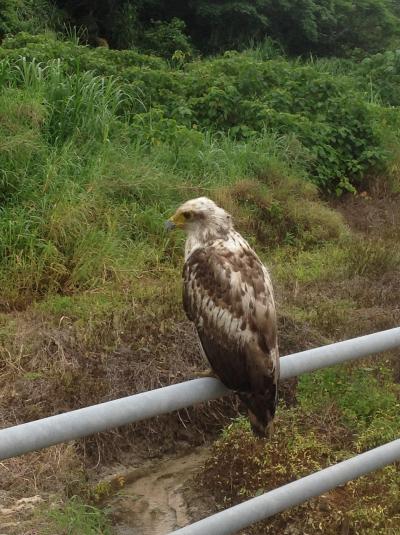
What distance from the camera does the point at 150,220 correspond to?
6.59 metres

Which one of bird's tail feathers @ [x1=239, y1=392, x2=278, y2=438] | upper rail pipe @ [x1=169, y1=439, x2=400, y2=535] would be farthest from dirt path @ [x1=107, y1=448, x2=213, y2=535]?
upper rail pipe @ [x1=169, y1=439, x2=400, y2=535]

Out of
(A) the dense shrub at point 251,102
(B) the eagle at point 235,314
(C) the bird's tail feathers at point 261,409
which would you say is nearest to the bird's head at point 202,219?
(B) the eagle at point 235,314

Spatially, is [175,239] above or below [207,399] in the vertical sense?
below

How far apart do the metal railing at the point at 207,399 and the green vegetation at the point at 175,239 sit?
2.05 metres

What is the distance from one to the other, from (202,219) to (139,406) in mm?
1266

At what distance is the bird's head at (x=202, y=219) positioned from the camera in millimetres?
2906

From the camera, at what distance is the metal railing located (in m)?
1.59

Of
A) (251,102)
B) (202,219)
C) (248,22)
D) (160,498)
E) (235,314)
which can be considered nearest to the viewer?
(235,314)

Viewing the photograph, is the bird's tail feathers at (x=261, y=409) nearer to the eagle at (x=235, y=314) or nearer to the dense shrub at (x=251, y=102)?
the eagle at (x=235, y=314)

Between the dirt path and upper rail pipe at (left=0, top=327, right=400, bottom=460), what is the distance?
2.47 metres

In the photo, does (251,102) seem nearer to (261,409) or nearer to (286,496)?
(261,409)

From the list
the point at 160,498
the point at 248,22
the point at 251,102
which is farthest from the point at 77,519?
the point at 248,22

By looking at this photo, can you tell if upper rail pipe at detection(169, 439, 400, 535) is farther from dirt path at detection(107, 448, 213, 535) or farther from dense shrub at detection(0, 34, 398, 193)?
dense shrub at detection(0, 34, 398, 193)

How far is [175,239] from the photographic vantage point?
6543 mm
